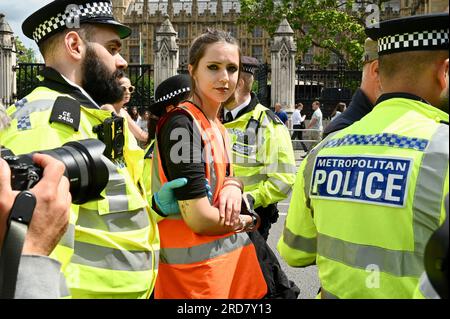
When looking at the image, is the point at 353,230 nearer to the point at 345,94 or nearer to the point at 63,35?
the point at 63,35

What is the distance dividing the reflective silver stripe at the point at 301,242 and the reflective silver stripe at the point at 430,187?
0.58m

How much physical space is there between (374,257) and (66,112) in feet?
3.82

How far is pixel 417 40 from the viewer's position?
6.57ft

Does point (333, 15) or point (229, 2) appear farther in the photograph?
point (229, 2)

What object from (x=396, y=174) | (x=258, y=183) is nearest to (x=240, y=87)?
(x=258, y=183)

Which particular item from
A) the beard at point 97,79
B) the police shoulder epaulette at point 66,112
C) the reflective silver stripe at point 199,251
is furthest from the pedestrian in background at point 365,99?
the police shoulder epaulette at point 66,112

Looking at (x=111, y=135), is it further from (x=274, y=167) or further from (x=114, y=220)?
(x=274, y=167)

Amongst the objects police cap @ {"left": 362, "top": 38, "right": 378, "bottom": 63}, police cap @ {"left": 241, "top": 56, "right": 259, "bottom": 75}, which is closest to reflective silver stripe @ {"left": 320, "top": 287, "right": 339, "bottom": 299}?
police cap @ {"left": 362, "top": 38, "right": 378, "bottom": 63}

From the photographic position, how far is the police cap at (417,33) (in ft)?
6.46

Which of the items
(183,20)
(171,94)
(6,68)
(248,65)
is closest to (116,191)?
(171,94)

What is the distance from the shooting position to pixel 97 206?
7.53ft

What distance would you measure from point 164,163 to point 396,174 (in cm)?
120
